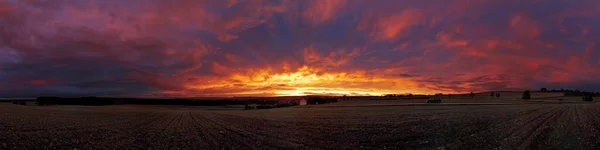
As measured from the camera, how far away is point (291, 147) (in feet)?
69.3

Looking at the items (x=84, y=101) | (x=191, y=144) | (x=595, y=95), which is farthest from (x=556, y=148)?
(x=595, y=95)

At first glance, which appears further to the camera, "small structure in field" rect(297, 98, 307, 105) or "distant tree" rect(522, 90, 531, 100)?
"small structure in field" rect(297, 98, 307, 105)

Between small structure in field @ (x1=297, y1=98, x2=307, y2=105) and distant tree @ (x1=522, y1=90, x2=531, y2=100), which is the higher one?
distant tree @ (x1=522, y1=90, x2=531, y2=100)

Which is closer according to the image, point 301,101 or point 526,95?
point 526,95

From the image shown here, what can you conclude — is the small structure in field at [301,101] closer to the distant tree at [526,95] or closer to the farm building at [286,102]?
the farm building at [286,102]

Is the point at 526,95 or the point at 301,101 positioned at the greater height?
the point at 526,95

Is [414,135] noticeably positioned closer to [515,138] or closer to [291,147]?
[515,138]

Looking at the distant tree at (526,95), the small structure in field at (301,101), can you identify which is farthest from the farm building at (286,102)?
the distant tree at (526,95)

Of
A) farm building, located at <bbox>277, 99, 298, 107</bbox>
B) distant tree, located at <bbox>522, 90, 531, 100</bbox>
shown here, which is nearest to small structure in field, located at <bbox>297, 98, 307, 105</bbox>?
farm building, located at <bbox>277, 99, 298, 107</bbox>

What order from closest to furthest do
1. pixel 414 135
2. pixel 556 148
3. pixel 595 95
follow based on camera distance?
pixel 556 148 → pixel 414 135 → pixel 595 95

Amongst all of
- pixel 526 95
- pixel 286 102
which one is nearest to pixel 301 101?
pixel 286 102

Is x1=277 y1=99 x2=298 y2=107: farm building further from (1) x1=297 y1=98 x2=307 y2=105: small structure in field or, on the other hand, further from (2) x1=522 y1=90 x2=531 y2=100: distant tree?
(2) x1=522 y1=90 x2=531 y2=100: distant tree

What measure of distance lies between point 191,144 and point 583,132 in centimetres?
2641

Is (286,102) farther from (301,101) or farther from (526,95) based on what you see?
(526,95)
